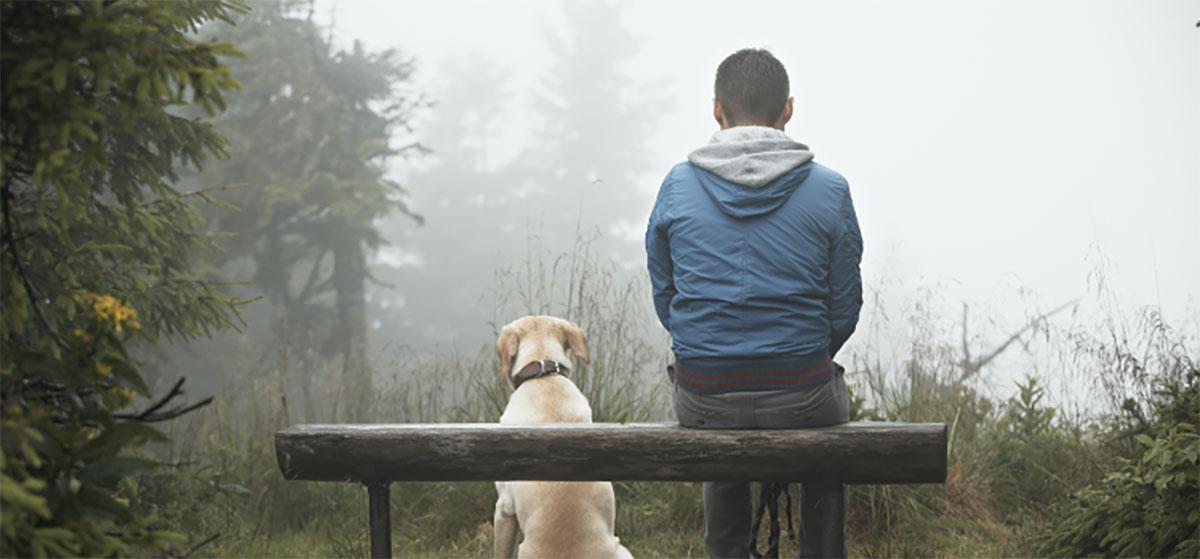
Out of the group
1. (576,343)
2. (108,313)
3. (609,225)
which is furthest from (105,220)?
(609,225)

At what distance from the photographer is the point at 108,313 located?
7.72 feet

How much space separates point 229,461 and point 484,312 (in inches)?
1252

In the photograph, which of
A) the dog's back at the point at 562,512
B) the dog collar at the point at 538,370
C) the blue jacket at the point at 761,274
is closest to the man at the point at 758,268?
the blue jacket at the point at 761,274

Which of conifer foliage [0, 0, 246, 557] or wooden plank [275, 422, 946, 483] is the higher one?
conifer foliage [0, 0, 246, 557]

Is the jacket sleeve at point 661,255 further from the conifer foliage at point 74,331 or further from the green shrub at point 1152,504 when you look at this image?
the green shrub at point 1152,504

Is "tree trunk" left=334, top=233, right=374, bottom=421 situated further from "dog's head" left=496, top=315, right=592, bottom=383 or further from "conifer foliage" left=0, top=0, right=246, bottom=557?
"conifer foliage" left=0, top=0, right=246, bottom=557

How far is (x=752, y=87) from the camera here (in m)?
3.49

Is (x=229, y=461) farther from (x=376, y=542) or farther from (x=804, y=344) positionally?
(x=804, y=344)

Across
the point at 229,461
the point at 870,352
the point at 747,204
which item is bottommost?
the point at 229,461

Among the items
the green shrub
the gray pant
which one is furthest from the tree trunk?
the gray pant

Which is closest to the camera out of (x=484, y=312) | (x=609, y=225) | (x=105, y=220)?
(x=105, y=220)

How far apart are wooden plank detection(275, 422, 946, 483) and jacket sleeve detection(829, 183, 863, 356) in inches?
11.6

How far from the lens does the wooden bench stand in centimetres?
340

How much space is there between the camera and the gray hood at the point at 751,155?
11.0ft
